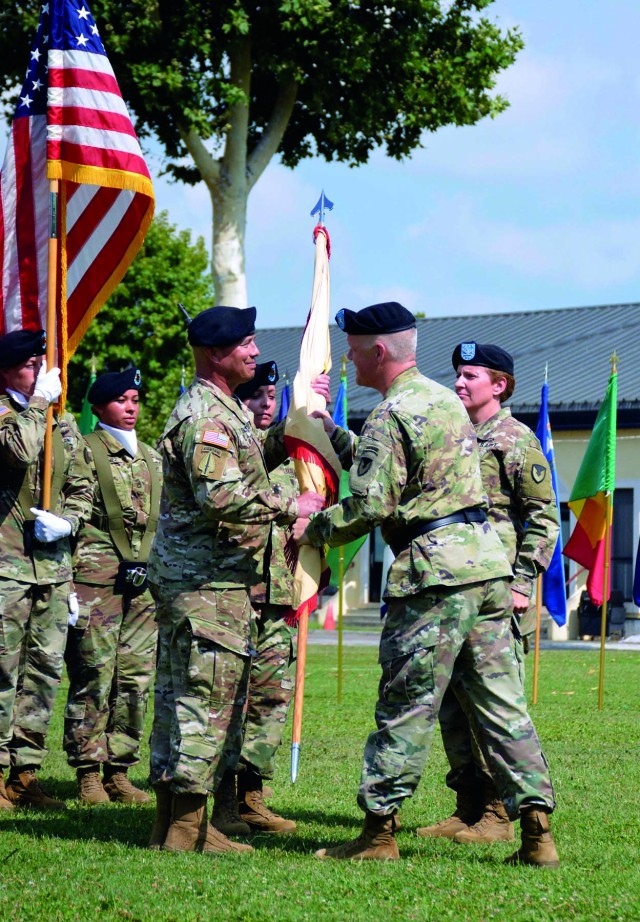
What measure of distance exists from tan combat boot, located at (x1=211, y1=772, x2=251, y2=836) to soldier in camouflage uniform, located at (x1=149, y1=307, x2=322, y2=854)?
0.57 m

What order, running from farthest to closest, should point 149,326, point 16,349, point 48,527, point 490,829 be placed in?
point 149,326, point 16,349, point 48,527, point 490,829

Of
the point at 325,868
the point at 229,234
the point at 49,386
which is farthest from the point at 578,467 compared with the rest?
the point at 325,868

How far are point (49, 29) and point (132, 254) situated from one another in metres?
1.48

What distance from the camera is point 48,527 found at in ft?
23.1

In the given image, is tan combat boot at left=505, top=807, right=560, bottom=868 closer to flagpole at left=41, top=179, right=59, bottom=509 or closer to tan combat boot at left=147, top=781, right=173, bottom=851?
tan combat boot at left=147, top=781, right=173, bottom=851

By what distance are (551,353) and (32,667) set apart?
2821 centimetres

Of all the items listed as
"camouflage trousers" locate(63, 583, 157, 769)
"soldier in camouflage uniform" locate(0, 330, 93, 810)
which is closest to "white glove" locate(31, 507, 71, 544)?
"soldier in camouflage uniform" locate(0, 330, 93, 810)

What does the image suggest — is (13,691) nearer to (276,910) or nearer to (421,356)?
(276,910)

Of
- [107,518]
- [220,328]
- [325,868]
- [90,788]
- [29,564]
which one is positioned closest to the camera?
[325,868]

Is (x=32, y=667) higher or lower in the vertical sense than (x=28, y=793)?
higher

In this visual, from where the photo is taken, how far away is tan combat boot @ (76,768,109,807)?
24.6ft

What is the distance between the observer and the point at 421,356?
3609cm

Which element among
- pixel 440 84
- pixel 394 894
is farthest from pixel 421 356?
pixel 394 894

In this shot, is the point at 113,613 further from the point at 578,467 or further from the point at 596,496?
the point at 578,467
